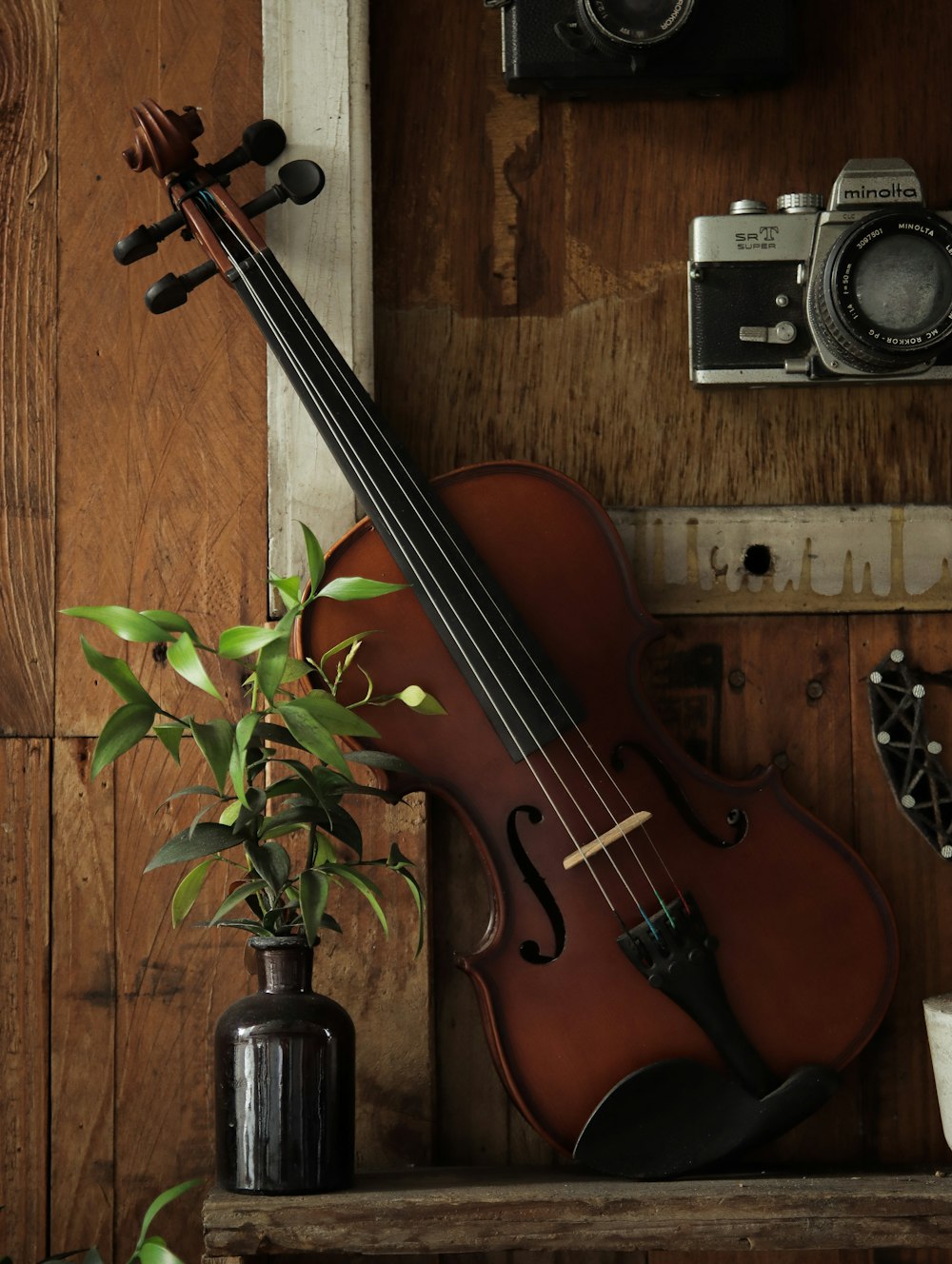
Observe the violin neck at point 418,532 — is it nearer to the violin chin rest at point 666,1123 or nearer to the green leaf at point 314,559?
the green leaf at point 314,559

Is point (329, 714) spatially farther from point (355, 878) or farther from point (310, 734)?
point (355, 878)

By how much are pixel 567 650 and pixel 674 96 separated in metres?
0.66

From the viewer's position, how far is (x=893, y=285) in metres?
1.25

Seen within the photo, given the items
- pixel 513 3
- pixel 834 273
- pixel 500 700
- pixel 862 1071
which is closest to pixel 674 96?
pixel 513 3

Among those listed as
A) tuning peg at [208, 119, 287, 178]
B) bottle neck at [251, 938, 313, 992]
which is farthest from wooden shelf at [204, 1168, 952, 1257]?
tuning peg at [208, 119, 287, 178]

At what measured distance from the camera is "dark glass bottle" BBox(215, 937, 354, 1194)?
1.05 metres

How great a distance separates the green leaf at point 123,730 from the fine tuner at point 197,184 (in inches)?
16.3

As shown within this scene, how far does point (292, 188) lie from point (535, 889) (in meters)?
0.70

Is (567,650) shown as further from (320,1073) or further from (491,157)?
Answer: (491,157)

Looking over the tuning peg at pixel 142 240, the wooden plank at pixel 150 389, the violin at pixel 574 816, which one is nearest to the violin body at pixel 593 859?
the violin at pixel 574 816

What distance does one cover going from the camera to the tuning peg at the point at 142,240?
119 cm

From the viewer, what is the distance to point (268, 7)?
134 cm

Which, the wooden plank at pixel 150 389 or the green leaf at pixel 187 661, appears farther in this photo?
the wooden plank at pixel 150 389

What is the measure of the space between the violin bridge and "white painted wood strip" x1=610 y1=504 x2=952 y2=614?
0.32 metres
